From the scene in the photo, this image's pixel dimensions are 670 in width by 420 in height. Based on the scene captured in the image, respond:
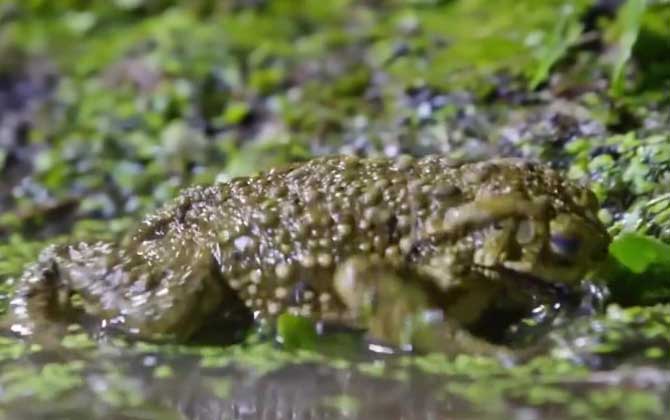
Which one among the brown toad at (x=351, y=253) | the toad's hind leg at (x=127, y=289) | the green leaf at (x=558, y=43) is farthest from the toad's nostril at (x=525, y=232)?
the green leaf at (x=558, y=43)

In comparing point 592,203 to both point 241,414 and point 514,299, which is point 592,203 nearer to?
point 514,299

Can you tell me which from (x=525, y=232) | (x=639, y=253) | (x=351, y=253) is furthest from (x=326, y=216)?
(x=639, y=253)

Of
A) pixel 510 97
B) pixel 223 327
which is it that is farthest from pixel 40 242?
pixel 510 97

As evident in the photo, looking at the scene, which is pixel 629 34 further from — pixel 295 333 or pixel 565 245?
pixel 295 333

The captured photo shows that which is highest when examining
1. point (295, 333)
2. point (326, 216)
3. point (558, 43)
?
point (558, 43)

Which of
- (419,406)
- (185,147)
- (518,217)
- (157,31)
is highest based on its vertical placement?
(157,31)

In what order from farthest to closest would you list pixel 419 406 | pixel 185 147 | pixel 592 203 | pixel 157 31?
pixel 157 31, pixel 185 147, pixel 592 203, pixel 419 406

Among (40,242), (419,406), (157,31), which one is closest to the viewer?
(419,406)

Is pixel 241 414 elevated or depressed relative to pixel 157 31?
depressed
